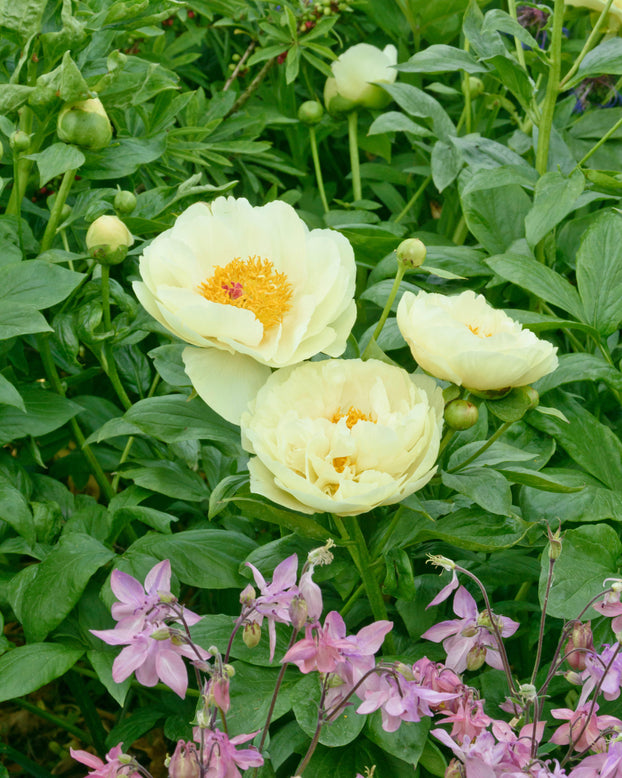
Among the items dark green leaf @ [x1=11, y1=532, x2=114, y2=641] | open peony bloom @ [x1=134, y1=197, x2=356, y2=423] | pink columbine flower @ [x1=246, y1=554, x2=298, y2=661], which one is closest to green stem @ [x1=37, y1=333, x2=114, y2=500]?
dark green leaf @ [x1=11, y1=532, x2=114, y2=641]

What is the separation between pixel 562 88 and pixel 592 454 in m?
0.46

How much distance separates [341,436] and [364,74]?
0.89m

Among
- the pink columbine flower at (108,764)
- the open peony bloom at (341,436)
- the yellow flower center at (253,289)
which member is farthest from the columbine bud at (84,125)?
the pink columbine flower at (108,764)

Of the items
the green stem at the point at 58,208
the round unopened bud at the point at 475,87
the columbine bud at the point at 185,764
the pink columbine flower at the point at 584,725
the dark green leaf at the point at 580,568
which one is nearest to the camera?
the columbine bud at the point at 185,764

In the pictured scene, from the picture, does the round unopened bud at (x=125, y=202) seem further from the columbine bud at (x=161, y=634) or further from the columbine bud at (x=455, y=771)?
the columbine bud at (x=455, y=771)

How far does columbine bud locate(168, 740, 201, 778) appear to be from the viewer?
583 mm

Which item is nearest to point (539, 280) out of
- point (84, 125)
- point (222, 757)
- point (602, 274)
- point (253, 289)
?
point (602, 274)

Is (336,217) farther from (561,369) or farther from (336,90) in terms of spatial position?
(561,369)

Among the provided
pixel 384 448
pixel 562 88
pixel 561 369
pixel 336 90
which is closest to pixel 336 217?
pixel 336 90

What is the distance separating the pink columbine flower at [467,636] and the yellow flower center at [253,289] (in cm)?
27

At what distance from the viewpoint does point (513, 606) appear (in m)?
0.93

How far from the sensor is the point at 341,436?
2.15ft

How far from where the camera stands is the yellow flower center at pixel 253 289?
0.74 metres

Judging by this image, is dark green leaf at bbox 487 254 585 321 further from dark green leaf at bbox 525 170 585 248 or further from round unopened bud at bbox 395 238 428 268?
round unopened bud at bbox 395 238 428 268
